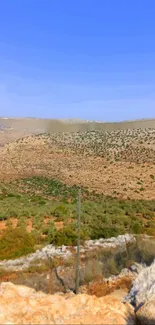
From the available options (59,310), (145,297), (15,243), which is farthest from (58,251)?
(59,310)

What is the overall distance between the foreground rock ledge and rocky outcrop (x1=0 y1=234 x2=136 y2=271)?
297 inches

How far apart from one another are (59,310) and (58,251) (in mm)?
10394

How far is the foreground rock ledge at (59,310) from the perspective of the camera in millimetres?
8812

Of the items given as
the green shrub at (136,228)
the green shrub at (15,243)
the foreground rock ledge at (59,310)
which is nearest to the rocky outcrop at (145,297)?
the foreground rock ledge at (59,310)

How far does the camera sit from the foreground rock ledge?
28.9ft

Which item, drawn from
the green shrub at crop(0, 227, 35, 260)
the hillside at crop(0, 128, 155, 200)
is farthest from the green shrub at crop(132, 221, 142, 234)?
the hillside at crop(0, 128, 155, 200)

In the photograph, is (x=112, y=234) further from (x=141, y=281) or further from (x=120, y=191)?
(x=120, y=191)

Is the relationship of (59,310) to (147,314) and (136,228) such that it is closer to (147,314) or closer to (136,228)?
(147,314)

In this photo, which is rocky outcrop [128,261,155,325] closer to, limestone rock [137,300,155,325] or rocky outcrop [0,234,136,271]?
limestone rock [137,300,155,325]

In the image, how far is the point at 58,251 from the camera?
1958cm

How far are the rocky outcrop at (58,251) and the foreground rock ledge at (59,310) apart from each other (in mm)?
7552

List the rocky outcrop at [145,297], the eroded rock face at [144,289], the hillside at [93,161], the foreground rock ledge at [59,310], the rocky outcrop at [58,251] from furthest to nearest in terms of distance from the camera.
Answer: the hillside at [93,161], the rocky outcrop at [58,251], the eroded rock face at [144,289], the rocky outcrop at [145,297], the foreground rock ledge at [59,310]

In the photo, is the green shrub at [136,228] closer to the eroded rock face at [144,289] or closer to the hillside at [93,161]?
the eroded rock face at [144,289]

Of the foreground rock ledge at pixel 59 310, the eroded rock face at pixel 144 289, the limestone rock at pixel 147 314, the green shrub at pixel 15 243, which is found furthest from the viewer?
the green shrub at pixel 15 243
